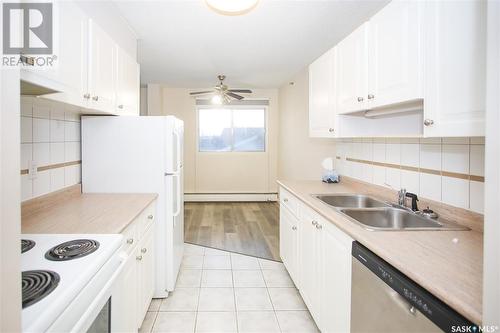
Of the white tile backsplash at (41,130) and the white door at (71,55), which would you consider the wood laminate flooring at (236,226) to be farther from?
the white door at (71,55)

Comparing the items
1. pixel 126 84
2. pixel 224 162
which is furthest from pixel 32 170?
pixel 224 162

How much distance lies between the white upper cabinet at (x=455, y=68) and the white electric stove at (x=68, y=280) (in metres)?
1.50

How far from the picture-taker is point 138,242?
1.99m

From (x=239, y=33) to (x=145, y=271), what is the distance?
2.55m

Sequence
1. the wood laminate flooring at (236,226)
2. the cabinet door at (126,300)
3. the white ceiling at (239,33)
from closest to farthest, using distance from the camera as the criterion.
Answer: the cabinet door at (126,300) < the white ceiling at (239,33) < the wood laminate flooring at (236,226)

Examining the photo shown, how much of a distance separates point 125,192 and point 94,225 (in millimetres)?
953

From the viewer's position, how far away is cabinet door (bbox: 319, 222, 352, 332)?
5.14 feet

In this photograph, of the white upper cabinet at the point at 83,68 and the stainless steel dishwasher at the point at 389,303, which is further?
the white upper cabinet at the point at 83,68

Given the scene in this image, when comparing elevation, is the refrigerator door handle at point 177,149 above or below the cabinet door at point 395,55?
below

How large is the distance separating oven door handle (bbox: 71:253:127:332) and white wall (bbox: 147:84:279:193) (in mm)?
5485

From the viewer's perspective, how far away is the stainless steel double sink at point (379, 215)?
169 centimetres

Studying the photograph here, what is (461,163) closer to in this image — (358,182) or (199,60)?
(358,182)

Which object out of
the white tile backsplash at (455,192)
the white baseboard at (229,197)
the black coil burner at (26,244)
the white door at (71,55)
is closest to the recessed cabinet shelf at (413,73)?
the white tile backsplash at (455,192)

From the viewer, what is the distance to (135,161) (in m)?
2.56
